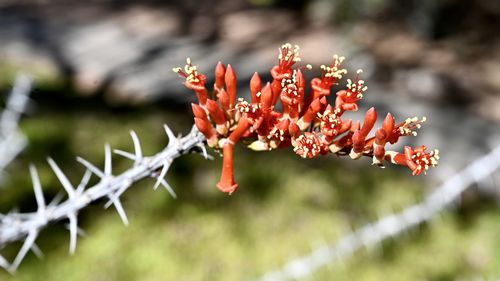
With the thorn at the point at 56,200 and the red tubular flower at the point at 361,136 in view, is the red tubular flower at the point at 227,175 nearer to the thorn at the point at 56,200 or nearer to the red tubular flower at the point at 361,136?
the red tubular flower at the point at 361,136

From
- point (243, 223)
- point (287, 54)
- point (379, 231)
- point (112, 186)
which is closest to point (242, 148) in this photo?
point (243, 223)

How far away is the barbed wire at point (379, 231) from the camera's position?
3.90 meters

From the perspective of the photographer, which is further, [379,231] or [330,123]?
[379,231]

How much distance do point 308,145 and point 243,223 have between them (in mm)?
3149

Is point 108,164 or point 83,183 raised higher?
point 108,164

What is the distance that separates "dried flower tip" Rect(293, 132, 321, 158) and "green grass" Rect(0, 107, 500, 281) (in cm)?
257

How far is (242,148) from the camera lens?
5.51 meters

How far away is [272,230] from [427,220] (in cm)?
108

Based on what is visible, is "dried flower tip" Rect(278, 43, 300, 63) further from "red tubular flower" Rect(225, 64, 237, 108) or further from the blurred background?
the blurred background

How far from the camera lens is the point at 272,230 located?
466cm

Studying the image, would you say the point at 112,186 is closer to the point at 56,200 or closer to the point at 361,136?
the point at 361,136

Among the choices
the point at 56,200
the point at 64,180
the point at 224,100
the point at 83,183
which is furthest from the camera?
the point at 56,200

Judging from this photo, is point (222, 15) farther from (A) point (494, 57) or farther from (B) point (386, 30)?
(A) point (494, 57)

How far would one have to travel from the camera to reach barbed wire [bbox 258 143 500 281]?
12.8 feet
